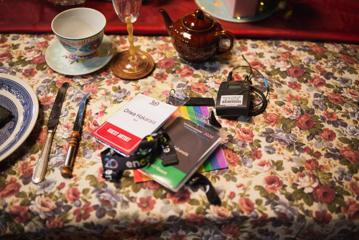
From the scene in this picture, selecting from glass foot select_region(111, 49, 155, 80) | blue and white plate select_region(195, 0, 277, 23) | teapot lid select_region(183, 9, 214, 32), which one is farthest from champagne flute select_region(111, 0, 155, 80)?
blue and white plate select_region(195, 0, 277, 23)

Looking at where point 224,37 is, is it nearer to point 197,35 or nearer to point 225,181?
point 197,35

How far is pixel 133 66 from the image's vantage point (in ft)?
2.71

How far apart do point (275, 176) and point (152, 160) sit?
0.80 ft

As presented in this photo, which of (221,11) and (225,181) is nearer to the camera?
(225,181)

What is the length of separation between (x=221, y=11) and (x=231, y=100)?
394 millimetres

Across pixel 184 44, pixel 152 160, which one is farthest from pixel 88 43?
pixel 152 160

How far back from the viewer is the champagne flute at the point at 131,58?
761mm

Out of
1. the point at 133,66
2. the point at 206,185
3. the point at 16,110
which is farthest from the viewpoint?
the point at 133,66

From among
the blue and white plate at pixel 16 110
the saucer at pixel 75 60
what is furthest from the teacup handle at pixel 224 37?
the blue and white plate at pixel 16 110

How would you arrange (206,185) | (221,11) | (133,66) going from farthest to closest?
(221,11)
(133,66)
(206,185)

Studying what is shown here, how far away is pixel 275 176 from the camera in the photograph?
63 centimetres

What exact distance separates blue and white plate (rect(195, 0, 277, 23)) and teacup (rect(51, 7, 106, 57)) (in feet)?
1.14

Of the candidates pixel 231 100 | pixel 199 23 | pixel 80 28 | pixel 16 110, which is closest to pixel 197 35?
pixel 199 23

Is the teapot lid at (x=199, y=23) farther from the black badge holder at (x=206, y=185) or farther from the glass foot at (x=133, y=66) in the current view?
the black badge holder at (x=206, y=185)
